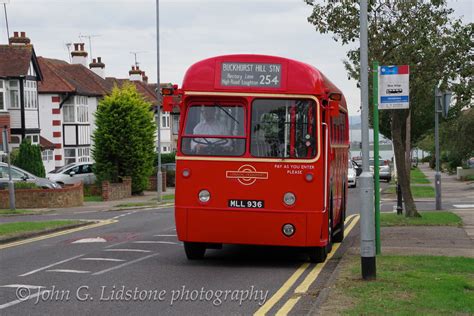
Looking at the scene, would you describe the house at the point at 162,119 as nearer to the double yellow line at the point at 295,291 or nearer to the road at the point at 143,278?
the road at the point at 143,278

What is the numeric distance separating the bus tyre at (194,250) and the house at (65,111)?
39.0 metres

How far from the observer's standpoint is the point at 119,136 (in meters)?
42.2

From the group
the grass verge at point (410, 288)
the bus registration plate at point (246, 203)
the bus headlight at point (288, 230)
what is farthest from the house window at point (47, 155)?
the grass verge at point (410, 288)

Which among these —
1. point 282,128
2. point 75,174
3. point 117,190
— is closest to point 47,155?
point 75,174

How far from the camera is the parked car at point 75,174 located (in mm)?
43438

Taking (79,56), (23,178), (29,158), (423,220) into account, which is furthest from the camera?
(79,56)

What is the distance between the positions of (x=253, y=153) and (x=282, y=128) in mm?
616

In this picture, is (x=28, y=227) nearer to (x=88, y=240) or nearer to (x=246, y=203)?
(x=88, y=240)

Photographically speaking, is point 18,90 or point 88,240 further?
point 18,90

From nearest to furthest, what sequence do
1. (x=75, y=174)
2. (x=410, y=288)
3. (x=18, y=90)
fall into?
(x=410, y=288)
(x=75, y=174)
(x=18, y=90)

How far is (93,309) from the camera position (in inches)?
379

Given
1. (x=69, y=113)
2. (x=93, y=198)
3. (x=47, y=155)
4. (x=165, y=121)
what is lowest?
(x=93, y=198)

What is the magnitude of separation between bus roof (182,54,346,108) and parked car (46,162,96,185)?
1195 inches

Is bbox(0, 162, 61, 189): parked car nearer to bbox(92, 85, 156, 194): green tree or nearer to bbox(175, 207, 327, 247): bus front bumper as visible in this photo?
bbox(92, 85, 156, 194): green tree
